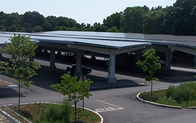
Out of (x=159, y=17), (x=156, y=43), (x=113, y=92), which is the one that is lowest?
(x=113, y=92)

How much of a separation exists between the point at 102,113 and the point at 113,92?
23.0 feet

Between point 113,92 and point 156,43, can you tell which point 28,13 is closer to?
point 156,43

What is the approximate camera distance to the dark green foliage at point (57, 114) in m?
14.2

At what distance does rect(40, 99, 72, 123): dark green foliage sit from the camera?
1418cm

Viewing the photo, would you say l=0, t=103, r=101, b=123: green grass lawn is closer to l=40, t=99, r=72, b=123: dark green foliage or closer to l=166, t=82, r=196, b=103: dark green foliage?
l=40, t=99, r=72, b=123: dark green foliage

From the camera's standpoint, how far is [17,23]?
446 feet

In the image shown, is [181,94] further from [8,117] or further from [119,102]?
[8,117]

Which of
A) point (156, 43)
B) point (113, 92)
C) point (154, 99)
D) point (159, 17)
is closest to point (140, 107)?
point (154, 99)

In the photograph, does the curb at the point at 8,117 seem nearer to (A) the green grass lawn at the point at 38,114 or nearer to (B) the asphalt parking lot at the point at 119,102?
(A) the green grass lawn at the point at 38,114

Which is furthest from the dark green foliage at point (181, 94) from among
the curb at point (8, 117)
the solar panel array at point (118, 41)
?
the curb at point (8, 117)

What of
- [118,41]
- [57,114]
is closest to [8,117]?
[57,114]

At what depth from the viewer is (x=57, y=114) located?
14.4m

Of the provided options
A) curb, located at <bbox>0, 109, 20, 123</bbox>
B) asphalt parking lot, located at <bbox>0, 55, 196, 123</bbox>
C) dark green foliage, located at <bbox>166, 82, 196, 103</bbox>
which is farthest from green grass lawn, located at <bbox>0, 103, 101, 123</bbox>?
dark green foliage, located at <bbox>166, 82, 196, 103</bbox>

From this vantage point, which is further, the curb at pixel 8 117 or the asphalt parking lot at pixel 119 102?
the asphalt parking lot at pixel 119 102
